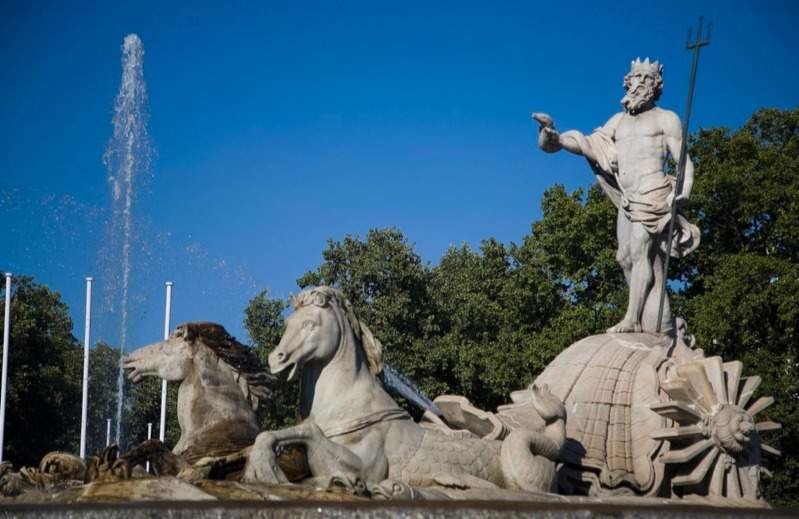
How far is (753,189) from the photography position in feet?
123

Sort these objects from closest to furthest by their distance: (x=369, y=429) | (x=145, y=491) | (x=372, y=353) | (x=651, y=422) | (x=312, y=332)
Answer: (x=145, y=491)
(x=369, y=429)
(x=312, y=332)
(x=372, y=353)
(x=651, y=422)

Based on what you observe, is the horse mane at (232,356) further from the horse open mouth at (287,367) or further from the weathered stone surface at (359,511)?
the weathered stone surface at (359,511)

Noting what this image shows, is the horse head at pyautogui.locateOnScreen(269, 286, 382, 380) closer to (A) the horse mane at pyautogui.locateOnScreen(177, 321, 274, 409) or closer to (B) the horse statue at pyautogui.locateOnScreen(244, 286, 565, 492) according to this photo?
(B) the horse statue at pyautogui.locateOnScreen(244, 286, 565, 492)

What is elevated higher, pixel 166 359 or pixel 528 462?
pixel 166 359

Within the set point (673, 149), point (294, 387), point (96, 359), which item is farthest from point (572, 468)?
point (96, 359)

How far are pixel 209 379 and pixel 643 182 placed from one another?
5253mm

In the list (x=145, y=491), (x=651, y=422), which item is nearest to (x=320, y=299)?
(x=145, y=491)

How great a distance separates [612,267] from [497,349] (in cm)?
386

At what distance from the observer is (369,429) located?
40.5 feet

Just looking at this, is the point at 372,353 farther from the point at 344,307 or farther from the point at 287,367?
the point at 287,367

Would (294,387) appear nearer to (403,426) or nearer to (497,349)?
(497,349)

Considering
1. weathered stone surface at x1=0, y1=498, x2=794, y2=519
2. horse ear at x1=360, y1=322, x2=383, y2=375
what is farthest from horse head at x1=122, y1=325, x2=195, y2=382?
weathered stone surface at x1=0, y1=498, x2=794, y2=519

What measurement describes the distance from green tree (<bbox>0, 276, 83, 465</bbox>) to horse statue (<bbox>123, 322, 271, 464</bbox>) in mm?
30851

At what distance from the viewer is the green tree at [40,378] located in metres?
44.4
